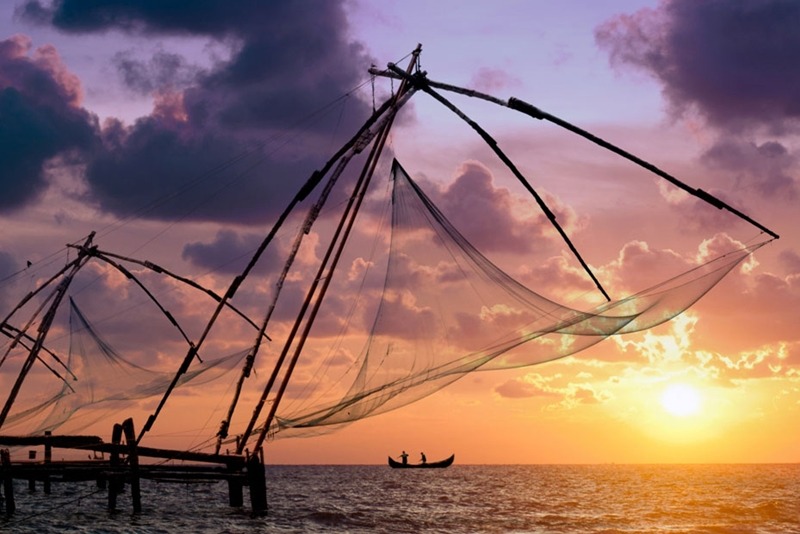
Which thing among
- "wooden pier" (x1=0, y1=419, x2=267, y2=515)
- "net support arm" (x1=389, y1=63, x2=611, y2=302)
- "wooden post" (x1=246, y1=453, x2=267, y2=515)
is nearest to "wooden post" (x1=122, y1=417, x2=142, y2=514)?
"wooden pier" (x1=0, y1=419, x2=267, y2=515)

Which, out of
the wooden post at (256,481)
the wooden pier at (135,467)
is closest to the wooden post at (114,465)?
the wooden pier at (135,467)

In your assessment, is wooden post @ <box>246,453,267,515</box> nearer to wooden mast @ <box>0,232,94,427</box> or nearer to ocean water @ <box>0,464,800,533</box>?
ocean water @ <box>0,464,800,533</box>

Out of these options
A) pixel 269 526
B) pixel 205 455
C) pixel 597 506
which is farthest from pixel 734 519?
pixel 205 455

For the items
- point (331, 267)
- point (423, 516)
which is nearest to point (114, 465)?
point (331, 267)

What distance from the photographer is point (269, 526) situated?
26641mm

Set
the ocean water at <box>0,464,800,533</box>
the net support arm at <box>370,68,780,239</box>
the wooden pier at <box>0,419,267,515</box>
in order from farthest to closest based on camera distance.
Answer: the ocean water at <box>0,464,800,533</box> → the wooden pier at <box>0,419,267,515</box> → the net support arm at <box>370,68,780,239</box>

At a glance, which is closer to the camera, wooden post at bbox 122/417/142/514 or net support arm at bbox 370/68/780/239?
net support arm at bbox 370/68/780/239

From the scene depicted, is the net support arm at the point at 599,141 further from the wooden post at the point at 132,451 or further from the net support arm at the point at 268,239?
the wooden post at the point at 132,451

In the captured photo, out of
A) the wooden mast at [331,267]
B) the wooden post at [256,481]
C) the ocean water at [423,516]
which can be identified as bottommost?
the ocean water at [423,516]

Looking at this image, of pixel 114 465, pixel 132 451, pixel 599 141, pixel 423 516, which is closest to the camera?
pixel 599 141

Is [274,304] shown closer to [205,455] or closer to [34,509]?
[205,455]

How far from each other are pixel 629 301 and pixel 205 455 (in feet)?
37.5

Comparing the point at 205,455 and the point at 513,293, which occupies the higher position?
the point at 513,293

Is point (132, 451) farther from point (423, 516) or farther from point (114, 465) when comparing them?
point (423, 516)
